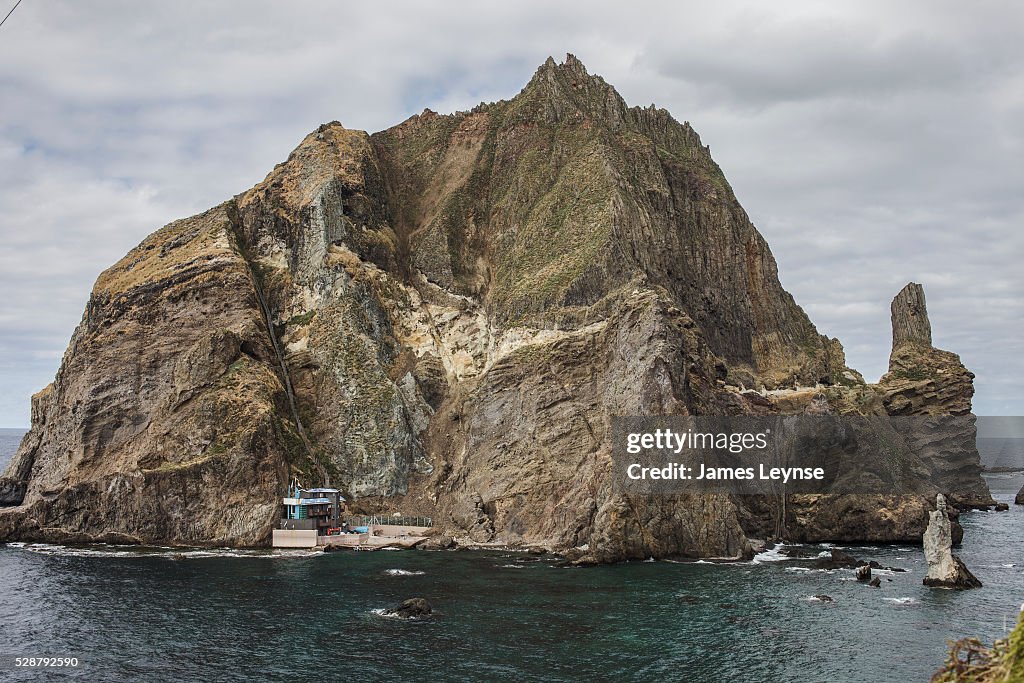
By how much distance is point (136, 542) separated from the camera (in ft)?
391

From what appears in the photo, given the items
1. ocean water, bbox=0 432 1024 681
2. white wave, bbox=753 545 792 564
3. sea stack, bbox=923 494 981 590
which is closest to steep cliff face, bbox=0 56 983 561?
white wave, bbox=753 545 792 564

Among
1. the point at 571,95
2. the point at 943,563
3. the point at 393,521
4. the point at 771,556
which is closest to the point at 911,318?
the point at 571,95

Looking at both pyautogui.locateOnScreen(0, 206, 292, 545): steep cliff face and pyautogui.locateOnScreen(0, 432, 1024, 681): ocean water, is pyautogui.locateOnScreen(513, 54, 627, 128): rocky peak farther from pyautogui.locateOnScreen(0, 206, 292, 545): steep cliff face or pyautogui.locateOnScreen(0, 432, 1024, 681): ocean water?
pyautogui.locateOnScreen(0, 432, 1024, 681): ocean water

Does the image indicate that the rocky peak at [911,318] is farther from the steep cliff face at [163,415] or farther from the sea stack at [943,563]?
the steep cliff face at [163,415]

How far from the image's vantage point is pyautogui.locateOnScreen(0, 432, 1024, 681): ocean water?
60.9 metres

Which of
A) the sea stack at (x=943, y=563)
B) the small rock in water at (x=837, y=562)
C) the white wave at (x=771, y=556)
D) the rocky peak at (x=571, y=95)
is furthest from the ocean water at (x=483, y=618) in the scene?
the rocky peak at (x=571, y=95)

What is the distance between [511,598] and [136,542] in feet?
214

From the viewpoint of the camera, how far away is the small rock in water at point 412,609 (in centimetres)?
7506

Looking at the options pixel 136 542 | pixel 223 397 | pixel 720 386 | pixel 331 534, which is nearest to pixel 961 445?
pixel 720 386

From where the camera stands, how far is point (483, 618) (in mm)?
74438

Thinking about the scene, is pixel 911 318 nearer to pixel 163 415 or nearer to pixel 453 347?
pixel 453 347

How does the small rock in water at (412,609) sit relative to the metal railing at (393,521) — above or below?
below

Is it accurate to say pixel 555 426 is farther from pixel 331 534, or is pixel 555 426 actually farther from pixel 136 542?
pixel 136 542

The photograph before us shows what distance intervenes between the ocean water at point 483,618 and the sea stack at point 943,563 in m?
2.16
